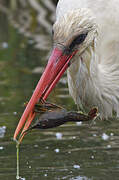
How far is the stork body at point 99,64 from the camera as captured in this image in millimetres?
5336

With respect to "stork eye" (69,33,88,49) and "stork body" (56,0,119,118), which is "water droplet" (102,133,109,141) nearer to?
"stork body" (56,0,119,118)

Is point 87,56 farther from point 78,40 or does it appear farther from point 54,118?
point 54,118

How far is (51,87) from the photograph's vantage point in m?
5.15

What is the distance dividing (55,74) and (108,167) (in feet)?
4.63

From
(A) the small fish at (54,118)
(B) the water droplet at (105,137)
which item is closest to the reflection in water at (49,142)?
(B) the water droplet at (105,137)

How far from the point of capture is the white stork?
202 inches

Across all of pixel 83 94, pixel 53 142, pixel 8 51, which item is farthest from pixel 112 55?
pixel 8 51

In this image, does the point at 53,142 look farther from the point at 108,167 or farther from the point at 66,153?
the point at 108,167

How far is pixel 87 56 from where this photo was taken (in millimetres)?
5301

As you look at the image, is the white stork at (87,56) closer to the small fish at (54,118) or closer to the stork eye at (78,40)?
the stork eye at (78,40)

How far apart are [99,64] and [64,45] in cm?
74

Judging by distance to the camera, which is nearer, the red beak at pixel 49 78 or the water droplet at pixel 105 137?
the red beak at pixel 49 78

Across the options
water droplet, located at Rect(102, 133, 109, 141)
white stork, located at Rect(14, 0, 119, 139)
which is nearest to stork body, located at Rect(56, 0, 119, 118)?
white stork, located at Rect(14, 0, 119, 139)

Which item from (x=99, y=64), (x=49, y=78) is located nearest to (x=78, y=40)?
(x=49, y=78)
